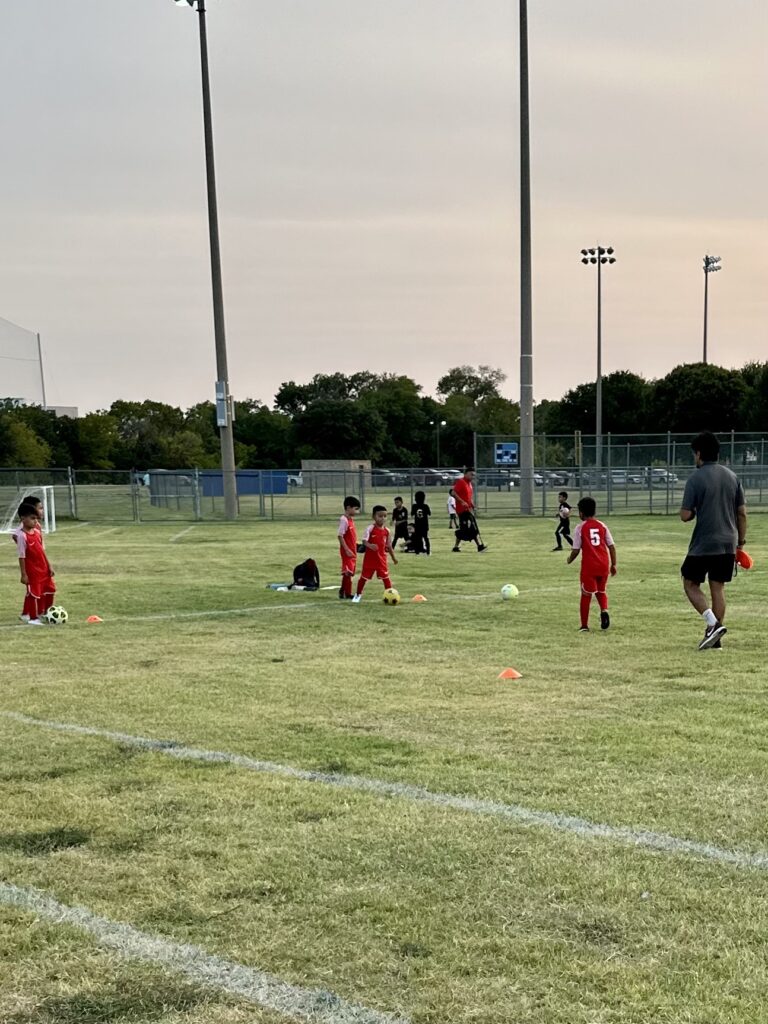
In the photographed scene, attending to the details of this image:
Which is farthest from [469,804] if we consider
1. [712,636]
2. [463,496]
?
[463,496]

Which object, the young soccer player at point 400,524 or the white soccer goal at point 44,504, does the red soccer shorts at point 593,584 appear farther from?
the white soccer goal at point 44,504

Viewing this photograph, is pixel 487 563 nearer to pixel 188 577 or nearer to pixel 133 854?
pixel 188 577

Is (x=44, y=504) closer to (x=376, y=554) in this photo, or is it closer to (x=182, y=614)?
(x=182, y=614)

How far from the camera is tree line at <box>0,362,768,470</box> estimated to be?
8575 cm

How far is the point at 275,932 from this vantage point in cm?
366

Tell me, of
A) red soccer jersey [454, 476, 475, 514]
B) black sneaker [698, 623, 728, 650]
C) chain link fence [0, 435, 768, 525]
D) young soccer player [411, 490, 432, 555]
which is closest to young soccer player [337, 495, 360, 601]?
black sneaker [698, 623, 728, 650]

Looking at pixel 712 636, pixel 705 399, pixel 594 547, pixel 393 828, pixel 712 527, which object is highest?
pixel 705 399

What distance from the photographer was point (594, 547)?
10781 mm

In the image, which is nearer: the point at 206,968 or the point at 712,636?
the point at 206,968

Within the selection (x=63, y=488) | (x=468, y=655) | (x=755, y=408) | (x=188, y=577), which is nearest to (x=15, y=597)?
(x=188, y=577)

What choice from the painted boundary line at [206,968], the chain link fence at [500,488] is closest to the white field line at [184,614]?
the painted boundary line at [206,968]

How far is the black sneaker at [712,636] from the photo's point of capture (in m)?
9.39

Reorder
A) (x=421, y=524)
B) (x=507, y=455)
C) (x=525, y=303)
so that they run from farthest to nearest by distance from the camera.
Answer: (x=507, y=455) → (x=525, y=303) → (x=421, y=524)

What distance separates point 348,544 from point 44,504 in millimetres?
21299
